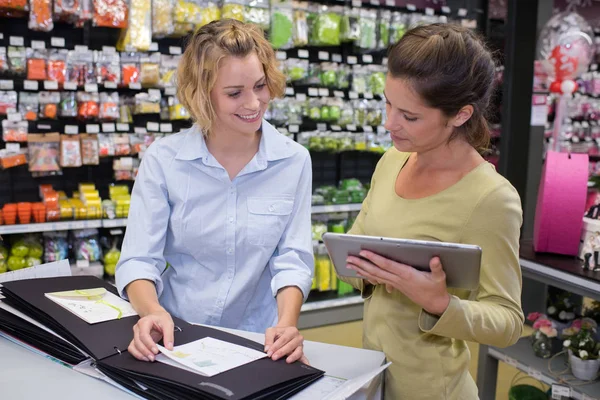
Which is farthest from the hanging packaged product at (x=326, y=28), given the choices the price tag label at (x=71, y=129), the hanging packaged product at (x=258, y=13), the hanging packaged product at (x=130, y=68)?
the price tag label at (x=71, y=129)

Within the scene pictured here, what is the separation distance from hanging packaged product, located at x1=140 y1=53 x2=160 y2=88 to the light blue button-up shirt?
95.1 inches

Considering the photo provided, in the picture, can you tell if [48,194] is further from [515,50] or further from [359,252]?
[515,50]

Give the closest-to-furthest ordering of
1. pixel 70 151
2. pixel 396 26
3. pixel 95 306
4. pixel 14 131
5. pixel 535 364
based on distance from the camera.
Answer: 1. pixel 95 306
2. pixel 535 364
3. pixel 14 131
4. pixel 70 151
5. pixel 396 26

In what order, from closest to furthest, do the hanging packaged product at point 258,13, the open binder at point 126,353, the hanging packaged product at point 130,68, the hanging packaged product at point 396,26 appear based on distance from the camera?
the open binder at point 126,353 → the hanging packaged product at point 130,68 → the hanging packaged product at point 258,13 → the hanging packaged product at point 396,26

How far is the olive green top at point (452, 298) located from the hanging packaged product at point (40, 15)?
116 inches

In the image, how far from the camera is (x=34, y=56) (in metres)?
3.58

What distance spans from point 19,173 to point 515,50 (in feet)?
12.5

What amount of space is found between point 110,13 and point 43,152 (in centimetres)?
103

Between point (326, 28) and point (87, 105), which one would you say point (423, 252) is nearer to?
point (87, 105)

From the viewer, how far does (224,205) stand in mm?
1587

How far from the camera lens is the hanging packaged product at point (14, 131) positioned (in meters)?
3.58

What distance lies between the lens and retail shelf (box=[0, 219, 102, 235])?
351 cm

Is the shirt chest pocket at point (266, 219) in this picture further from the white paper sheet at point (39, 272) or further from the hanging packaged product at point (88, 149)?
the hanging packaged product at point (88, 149)

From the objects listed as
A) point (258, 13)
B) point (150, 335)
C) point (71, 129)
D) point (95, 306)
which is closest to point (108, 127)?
point (71, 129)
